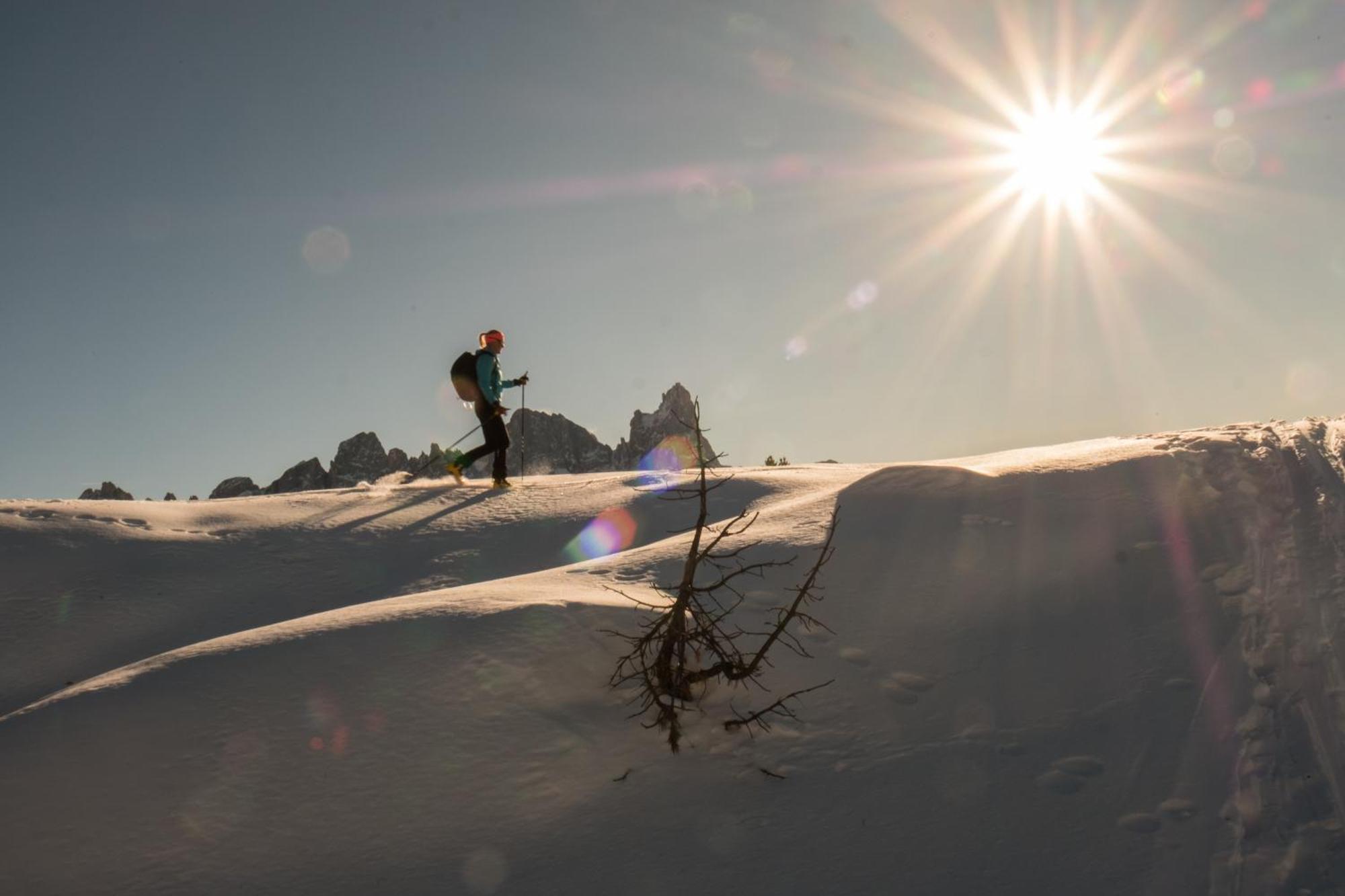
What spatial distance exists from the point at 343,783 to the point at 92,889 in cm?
80

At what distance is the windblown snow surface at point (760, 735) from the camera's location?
2863 mm

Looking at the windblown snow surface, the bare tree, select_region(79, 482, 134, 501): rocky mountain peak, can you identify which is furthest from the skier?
select_region(79, 482, 134, 501): rocky mountain peak

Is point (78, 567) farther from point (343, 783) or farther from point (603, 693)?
point (603, 693)

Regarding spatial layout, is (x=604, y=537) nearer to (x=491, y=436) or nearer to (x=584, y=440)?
(x=491, y=436)

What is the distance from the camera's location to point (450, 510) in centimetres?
794

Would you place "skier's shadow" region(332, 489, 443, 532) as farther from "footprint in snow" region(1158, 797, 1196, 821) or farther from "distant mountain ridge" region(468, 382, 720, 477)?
"distant mountain ridge" region(468, 382, 720, 477)

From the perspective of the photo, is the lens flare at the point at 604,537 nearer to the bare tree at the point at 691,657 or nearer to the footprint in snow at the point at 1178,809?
the bare tree at the point at 691,657

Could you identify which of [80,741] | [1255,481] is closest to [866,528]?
[1255,481]

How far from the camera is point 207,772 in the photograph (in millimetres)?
3150

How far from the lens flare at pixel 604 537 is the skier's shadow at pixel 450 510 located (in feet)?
4.72

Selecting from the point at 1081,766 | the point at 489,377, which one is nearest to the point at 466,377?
the point at 489,377

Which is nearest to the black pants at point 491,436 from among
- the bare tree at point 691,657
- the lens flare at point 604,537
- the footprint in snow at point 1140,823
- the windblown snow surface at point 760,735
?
the lens flare at point 604,537

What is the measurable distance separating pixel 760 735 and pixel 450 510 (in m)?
5.02

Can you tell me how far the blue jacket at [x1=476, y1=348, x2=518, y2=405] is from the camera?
957cm
